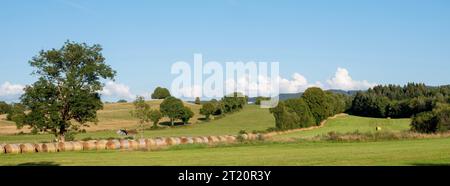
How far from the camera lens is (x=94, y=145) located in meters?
40.2

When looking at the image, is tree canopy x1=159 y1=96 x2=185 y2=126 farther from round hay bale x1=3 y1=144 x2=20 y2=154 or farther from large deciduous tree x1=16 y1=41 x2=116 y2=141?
round hay bale x1=3 y1=144 x2=20 y2=154

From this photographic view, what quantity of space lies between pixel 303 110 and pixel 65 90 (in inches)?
1662

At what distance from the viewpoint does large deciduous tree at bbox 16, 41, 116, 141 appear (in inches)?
1988

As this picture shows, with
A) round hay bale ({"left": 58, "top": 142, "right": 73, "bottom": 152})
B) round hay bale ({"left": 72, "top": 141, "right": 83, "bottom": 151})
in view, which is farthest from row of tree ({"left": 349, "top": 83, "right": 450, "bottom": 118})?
round hay bale ({"left": 58, "top": 142, "right": 73, "bottom": 152})

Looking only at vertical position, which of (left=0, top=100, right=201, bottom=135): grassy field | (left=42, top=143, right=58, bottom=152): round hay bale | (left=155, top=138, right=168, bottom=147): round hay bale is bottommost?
(left=0, top=100, right=201, bottom=135): grassy field

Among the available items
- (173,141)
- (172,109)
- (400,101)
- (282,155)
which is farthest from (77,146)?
(400,101)

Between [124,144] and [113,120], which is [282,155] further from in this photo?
[113,120]

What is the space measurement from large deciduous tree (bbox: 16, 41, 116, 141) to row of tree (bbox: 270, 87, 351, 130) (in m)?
31.5

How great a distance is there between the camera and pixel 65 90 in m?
51.0

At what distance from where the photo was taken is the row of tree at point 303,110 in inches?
3066

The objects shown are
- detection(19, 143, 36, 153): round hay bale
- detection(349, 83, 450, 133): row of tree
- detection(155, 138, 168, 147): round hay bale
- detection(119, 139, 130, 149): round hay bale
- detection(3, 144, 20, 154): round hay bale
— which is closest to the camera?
detection(3, 144, 20, 154): round hay bale
